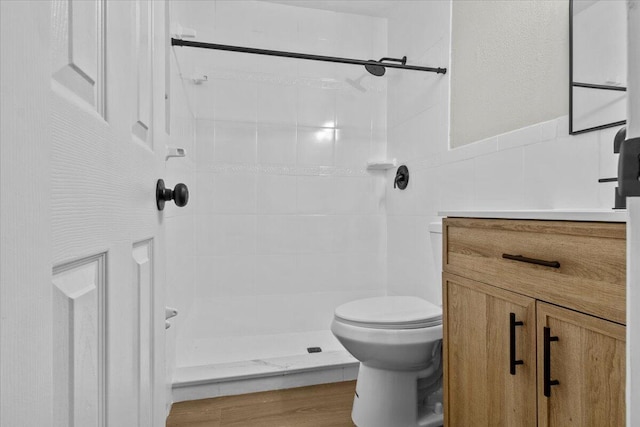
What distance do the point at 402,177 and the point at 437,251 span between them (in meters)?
0.61

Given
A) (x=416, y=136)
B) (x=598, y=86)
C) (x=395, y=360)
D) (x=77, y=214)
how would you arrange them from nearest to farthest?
(x=77, y=214), (x=598, y=86), (x=395, y=360), (x=416, y=136)

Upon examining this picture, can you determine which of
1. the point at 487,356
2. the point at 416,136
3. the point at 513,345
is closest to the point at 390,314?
the point at 487,356

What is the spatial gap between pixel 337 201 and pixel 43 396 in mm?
2335

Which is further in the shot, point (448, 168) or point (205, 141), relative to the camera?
point (205, 141)

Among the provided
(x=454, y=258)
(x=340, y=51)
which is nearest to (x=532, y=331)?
(x=454, y=258)

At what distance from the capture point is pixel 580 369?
74 centimetres

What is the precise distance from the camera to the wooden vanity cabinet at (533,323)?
0.69 m

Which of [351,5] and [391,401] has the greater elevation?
[351,5]

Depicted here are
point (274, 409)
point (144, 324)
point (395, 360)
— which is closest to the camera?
point (144, 324)

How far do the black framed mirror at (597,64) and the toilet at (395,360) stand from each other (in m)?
0.86

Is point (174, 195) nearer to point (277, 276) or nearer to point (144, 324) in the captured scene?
point (144, 324)

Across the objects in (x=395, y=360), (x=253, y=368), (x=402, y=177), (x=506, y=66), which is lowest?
(x=253, y=368)

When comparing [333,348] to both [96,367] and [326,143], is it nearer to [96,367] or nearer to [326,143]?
[326,143]

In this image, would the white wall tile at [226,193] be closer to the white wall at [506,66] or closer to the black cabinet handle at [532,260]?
the white wall at [506,66]
